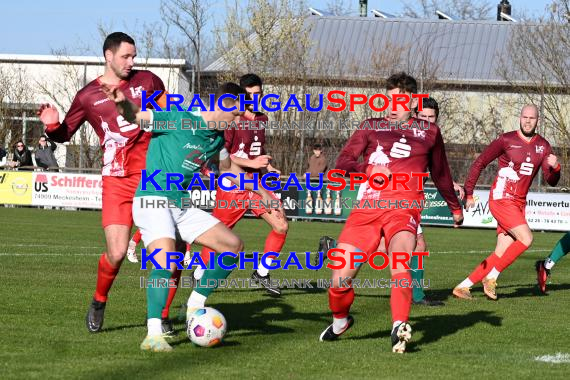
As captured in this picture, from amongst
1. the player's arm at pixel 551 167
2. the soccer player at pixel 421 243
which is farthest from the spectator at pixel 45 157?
the player's arm at pixel 551 167

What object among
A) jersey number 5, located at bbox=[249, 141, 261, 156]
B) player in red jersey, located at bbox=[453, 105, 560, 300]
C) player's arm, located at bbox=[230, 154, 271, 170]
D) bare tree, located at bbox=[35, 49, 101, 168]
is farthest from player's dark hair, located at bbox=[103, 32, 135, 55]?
bare tree, located at bbox=[35, 49, 101, 168]

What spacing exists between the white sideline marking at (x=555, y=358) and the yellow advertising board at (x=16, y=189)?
2223 cm

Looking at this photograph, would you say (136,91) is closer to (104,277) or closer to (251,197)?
(104,277)

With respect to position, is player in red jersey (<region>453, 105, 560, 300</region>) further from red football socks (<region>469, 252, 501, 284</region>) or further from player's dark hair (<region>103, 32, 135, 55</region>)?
player's dark hair (<region>103, 32, 135, 55</region>)

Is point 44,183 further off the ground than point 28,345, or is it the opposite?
point 28,345

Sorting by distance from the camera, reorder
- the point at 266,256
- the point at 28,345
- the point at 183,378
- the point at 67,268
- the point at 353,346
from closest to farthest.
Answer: the point at 183,378 → the point at 28,345 → the point at 353,346 → the point at 266,256 → the point at 67,268

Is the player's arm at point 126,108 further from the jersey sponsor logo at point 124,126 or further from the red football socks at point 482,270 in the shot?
the red football socks at point 482,270

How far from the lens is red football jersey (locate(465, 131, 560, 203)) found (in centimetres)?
1189

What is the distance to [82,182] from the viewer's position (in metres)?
28.3

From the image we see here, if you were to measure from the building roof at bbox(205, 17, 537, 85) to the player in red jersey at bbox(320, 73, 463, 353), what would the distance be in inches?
1156

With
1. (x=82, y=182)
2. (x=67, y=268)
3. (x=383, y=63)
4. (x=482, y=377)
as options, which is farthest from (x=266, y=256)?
(x=383, y=63)

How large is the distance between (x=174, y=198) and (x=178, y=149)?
1.15 ft

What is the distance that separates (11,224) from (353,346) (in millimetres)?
14580

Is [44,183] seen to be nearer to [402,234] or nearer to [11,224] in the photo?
[11,224]
